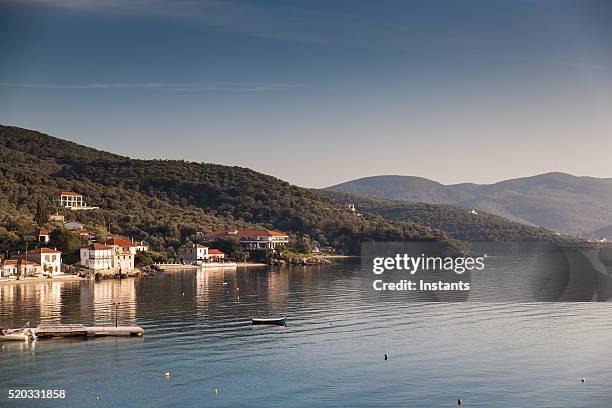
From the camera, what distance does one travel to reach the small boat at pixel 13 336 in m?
48.4

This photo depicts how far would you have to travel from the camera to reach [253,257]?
149375 millimetres

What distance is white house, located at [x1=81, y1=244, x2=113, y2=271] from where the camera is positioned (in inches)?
4242

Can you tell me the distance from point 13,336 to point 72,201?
105m

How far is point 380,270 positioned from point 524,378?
8372 centimetres

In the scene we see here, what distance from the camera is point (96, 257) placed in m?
108

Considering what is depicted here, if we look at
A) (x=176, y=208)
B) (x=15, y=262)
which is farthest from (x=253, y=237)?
(x=15, y=262)

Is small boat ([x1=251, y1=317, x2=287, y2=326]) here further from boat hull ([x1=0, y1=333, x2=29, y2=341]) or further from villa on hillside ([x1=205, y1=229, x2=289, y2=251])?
villa on hillside ([x1=205, y1=229, x2=289, y2=251])

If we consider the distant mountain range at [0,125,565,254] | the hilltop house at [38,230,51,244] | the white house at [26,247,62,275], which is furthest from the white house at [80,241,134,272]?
the distant mountain range at [0,125,565,254]

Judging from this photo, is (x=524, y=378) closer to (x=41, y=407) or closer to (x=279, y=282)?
(x=41, y=407)

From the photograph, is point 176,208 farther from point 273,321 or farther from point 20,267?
point 273,321

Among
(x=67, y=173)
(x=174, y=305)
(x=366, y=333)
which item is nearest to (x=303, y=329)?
(x=366, y=333)

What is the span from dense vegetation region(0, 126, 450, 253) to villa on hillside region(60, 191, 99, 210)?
1865 mm

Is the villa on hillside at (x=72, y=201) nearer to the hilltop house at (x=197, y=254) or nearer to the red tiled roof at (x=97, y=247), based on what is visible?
the hilltop house at (x=197, y=254)

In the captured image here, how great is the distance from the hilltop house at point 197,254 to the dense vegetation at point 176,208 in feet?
16.9
